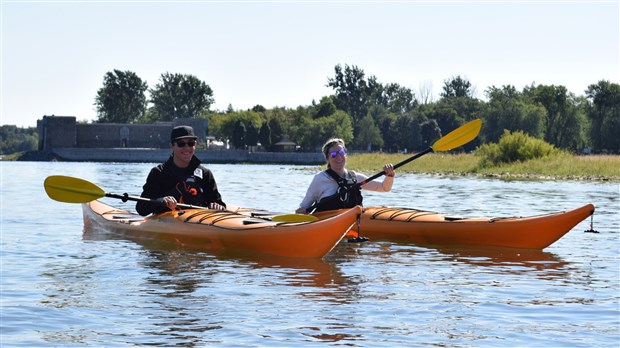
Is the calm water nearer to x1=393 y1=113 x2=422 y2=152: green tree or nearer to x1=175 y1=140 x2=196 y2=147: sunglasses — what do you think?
x1=175 y1=140 x2=196 y2=147: sunglasses

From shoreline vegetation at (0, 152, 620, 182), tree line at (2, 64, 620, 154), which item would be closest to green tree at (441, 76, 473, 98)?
tree line at (2, 64, 620, 154)

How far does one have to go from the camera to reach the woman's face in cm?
1013

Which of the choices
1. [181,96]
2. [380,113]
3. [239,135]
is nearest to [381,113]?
[380,113]

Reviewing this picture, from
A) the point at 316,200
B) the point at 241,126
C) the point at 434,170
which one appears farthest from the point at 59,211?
the point at 241,126

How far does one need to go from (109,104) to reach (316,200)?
11437 centimetres

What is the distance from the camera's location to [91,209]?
1319 cm

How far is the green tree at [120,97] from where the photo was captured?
121 metres

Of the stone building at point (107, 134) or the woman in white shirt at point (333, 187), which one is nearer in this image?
the woman in white shirt at point (333, 187)

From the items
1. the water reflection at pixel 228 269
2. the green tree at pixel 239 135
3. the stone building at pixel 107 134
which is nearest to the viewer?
the water reflection at pixel 228 269

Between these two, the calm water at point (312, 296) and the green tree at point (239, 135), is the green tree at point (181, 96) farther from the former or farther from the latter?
the calm water at point (312, 296)

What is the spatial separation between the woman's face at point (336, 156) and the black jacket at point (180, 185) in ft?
4.55

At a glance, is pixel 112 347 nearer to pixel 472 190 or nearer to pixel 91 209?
pixel 91 209

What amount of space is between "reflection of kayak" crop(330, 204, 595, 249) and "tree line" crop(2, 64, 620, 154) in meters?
37.0

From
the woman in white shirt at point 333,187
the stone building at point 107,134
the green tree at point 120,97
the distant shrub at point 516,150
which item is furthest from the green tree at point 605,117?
the green tree at point 120,97
